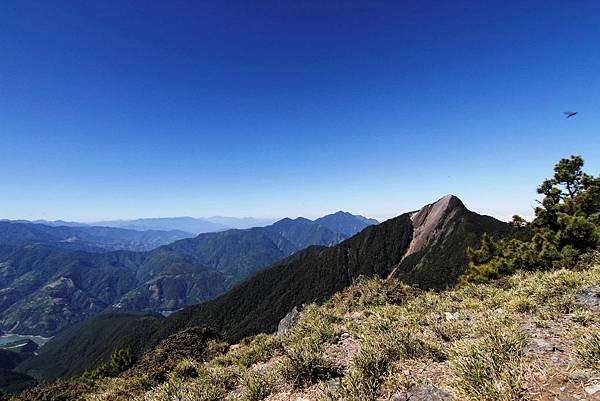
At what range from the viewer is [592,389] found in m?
4.52

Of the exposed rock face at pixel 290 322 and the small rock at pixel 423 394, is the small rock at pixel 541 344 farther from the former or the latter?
the exposed rock face at pixel 290 322

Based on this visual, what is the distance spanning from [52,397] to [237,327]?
18770 cm

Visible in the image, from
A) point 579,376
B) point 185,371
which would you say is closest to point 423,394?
point 579,376

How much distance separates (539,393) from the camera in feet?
15.4

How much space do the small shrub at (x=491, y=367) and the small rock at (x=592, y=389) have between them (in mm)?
829

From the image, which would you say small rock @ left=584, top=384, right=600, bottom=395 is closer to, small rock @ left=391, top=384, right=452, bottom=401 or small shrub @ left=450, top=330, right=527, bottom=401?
small shrub @ left=450, top=330, right=527, bottom=401

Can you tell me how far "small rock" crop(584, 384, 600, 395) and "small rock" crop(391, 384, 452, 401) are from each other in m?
2.05

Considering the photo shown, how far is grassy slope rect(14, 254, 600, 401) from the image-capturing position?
5.19 m

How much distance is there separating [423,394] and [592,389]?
2594 millimetres

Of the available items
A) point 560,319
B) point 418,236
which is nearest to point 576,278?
point 560,319

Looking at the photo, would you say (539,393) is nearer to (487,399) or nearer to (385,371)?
(487,399)

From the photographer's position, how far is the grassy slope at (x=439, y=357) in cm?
519

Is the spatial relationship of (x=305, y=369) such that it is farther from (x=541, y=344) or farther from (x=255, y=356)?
(x=541, y=344)

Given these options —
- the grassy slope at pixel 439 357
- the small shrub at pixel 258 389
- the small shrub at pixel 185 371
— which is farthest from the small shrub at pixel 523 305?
the small shrub at pixel 185 371
